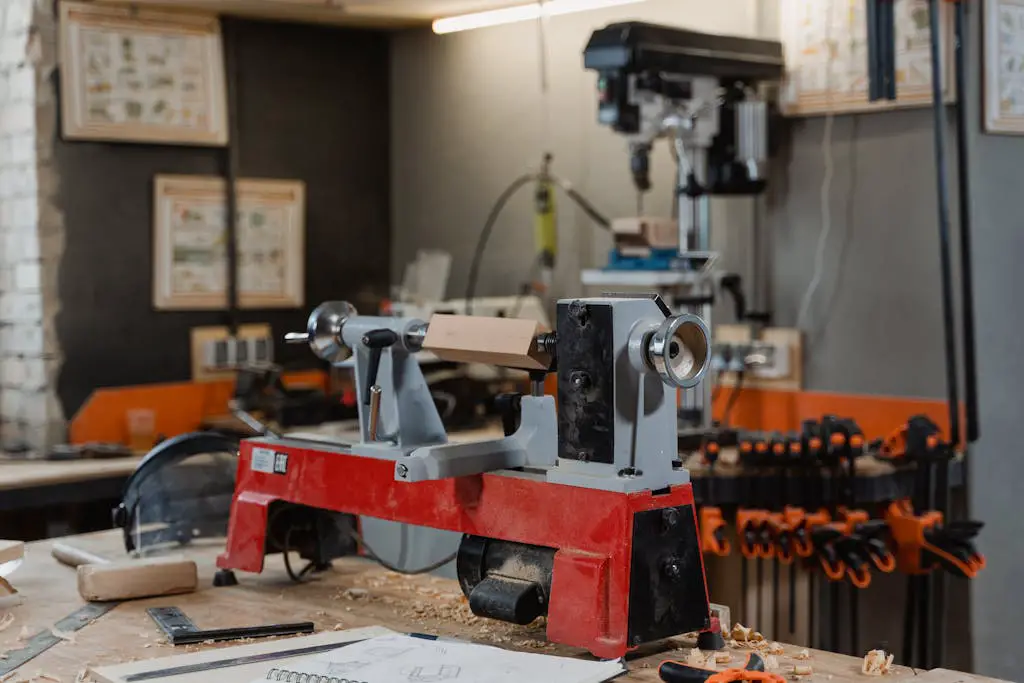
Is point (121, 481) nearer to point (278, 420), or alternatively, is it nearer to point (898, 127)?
point (278, 420)

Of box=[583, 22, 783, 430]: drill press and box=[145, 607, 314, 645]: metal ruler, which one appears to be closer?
box=[145, 607, 314, 645]: metal ruler

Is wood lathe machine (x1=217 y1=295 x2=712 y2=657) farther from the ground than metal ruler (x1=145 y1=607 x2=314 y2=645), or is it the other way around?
wood lathe machine (x1=217 y1=295 x2=712 y2=657)

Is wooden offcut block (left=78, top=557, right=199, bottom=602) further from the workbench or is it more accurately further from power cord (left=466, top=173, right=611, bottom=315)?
power cord (left=466, top=173, right=611, bottom=315)

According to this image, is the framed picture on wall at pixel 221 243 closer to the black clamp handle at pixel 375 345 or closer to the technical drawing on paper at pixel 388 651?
the black clamp handle at pixel 375 345

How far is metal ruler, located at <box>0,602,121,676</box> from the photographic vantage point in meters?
1.96

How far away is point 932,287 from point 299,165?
255 centimetres

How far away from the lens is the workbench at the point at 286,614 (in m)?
1.93

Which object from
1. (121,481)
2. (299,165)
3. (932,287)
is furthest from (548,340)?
(299,165)

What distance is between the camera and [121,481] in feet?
13.1

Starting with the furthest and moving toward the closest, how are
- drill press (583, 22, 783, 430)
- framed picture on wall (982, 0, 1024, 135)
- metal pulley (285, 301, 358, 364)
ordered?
drill press (583, 22, 783, 430), framed picture on wall (982, 0, 1024, 135), metal pulley (285, 301, 358, 364)

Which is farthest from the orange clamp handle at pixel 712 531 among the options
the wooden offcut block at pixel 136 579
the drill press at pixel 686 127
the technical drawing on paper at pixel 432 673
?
the technical drawing on paper at pixel 432 673

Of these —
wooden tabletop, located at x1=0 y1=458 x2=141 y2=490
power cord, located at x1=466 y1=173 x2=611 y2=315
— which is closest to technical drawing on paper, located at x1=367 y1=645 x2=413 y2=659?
wooden tabletop, located at x1=0 y1=458 x2=141 y2=490

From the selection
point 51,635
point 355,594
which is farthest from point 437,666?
point 51,635

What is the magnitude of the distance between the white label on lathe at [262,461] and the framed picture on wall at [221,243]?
241 centimetres
